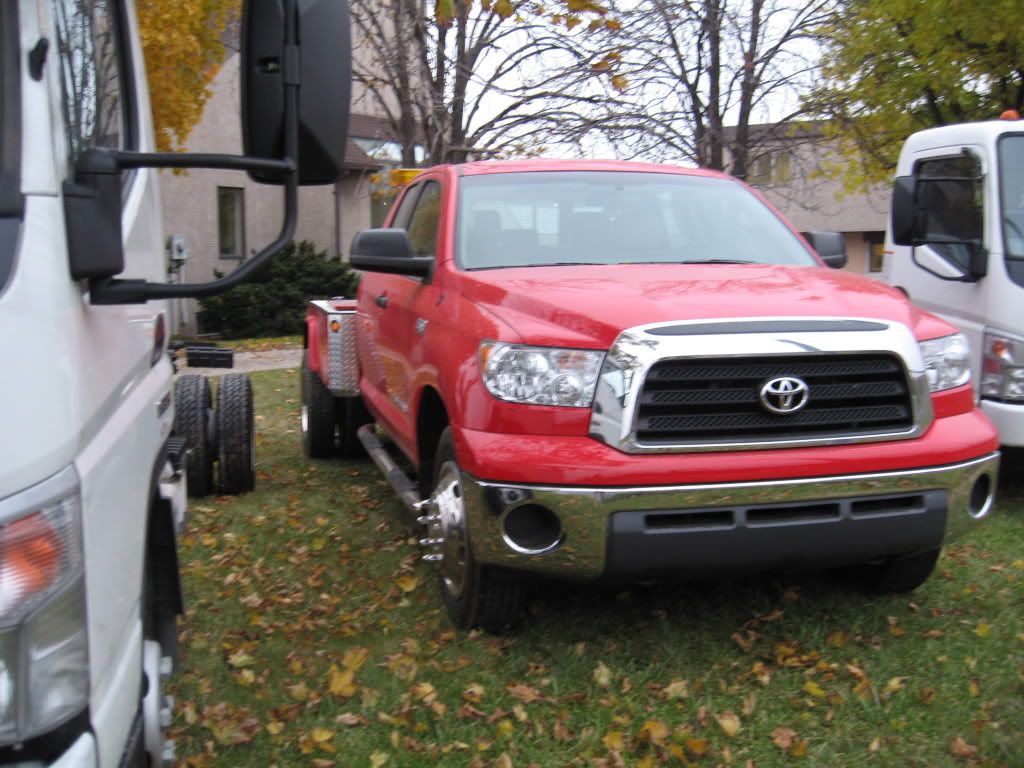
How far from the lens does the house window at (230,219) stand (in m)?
22.8

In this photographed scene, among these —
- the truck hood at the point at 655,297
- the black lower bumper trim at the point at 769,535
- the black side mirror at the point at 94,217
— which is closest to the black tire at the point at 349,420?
the truck hood at the point at 655,297

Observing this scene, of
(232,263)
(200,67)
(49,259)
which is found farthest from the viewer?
(232,263)

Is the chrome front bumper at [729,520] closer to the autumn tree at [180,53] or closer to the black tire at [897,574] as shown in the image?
the black tire at [897,574]

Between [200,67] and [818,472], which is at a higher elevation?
[200,67]

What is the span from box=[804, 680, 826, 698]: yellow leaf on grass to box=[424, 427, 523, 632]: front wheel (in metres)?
1.10

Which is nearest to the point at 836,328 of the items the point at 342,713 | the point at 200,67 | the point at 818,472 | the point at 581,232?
the point at 818,472

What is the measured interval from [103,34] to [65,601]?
1876mm

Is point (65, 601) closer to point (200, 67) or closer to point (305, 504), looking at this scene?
point (305, 504)

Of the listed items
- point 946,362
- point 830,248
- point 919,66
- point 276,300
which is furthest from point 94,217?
point 276,300

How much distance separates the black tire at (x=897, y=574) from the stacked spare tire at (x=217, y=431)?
3823mm

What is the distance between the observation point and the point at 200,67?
14102 mm

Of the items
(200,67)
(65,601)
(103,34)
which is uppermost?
(200,67)

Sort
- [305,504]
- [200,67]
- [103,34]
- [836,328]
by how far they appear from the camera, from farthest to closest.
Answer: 1. [200,67]
2. [305,504]
3. [836,328]
4. [103,34]

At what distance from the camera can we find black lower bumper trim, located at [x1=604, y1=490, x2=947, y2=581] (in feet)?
11.5
